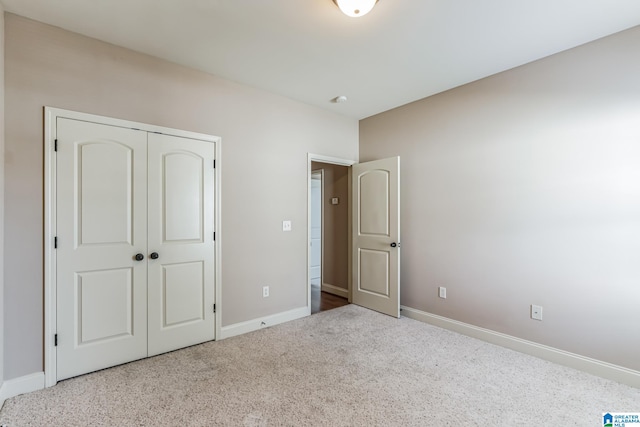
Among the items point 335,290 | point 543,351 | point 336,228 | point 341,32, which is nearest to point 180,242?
point 341,32

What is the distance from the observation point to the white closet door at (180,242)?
8.76 feet

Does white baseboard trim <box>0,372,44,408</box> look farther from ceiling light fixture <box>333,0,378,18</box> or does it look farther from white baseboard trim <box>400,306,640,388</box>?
white baseboard trim <box>400,306,640,388</box>

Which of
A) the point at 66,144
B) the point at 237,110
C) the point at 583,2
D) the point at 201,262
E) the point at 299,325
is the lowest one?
the point at 299,325

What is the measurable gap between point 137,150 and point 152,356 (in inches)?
72.5

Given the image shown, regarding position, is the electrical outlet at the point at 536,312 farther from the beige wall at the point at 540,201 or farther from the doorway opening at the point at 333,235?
the doorway opening at the point at 333,235

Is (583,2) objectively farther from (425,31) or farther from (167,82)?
(167,82)

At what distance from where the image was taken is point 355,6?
1.88 meters

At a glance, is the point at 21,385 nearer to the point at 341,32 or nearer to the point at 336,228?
the point at 341,32

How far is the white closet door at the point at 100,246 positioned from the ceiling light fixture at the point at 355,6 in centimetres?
195

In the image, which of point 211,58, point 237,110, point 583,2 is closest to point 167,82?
point 211,58

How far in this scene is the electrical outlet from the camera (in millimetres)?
2717

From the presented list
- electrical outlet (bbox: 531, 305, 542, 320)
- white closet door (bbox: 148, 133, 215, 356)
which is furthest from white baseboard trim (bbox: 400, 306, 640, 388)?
white closet door (bbox: 148, 133, 215, 356)

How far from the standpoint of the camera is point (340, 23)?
7.22ft

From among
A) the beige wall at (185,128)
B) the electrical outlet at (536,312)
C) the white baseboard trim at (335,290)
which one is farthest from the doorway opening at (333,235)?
the electrical outlet at (536,312)
